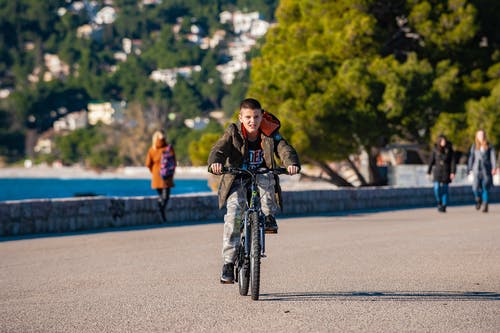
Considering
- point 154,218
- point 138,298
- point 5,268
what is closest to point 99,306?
point 138,298

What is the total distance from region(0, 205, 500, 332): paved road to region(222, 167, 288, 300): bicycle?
6.5 inches

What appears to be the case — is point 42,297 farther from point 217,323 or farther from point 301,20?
point 301,20

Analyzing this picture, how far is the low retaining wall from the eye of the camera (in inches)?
670

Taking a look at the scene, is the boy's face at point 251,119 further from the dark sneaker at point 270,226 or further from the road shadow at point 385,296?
the road shadow at point 385,296

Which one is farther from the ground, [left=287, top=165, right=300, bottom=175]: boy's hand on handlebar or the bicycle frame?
[left=287, top=165, right=300, bottom=175]: boy's hand on handlebar

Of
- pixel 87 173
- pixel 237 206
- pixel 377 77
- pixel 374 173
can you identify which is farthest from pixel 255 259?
pixel 87 173

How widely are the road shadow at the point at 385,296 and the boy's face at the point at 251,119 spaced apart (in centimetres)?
133

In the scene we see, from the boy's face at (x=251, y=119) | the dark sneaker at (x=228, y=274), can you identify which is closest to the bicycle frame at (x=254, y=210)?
the boy's face at (x=251, y=119)

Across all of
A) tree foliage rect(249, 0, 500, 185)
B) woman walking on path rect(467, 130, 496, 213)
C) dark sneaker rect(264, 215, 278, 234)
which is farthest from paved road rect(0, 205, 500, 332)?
tree foliage rect(249, 0, 500, 185)

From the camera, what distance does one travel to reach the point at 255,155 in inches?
324

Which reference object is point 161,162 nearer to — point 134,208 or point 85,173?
point 134,208

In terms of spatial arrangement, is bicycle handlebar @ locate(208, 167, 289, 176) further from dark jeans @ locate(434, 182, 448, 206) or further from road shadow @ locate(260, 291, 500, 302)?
dark jeans @ locate(434, 182, 448, 206)

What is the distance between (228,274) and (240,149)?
40.6 inches

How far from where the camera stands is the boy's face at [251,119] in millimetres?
8086
